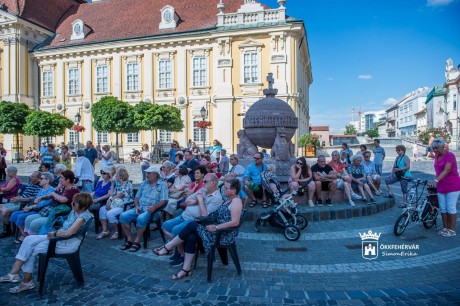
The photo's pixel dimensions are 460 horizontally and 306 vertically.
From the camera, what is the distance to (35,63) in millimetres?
36844

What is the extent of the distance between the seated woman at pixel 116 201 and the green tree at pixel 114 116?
22505mm

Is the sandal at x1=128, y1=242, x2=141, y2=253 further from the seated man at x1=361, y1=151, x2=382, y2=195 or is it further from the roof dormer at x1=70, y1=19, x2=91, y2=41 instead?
the roof dormer at x1=70, y1=19, x2=91, y2=41

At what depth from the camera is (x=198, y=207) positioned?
5.47 m

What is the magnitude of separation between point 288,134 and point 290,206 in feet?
13.3

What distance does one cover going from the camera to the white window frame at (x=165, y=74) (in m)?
33.0

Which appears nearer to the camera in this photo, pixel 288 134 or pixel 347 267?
pixel 347 267

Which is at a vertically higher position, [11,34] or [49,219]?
[11,34]

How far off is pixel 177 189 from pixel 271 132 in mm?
4269

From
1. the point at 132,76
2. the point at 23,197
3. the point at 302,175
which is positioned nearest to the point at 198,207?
the point at 302,175

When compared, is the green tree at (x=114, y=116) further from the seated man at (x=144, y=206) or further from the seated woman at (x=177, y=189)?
the seated man at (x=144, y=206)

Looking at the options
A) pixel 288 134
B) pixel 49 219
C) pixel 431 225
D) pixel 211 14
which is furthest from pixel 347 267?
pixel 211 14

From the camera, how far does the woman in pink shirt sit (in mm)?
6377

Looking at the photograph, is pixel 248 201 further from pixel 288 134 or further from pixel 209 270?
pixel 209 270

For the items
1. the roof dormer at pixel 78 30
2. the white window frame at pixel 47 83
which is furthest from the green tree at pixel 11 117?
the roof dormer at pixel 78 30
